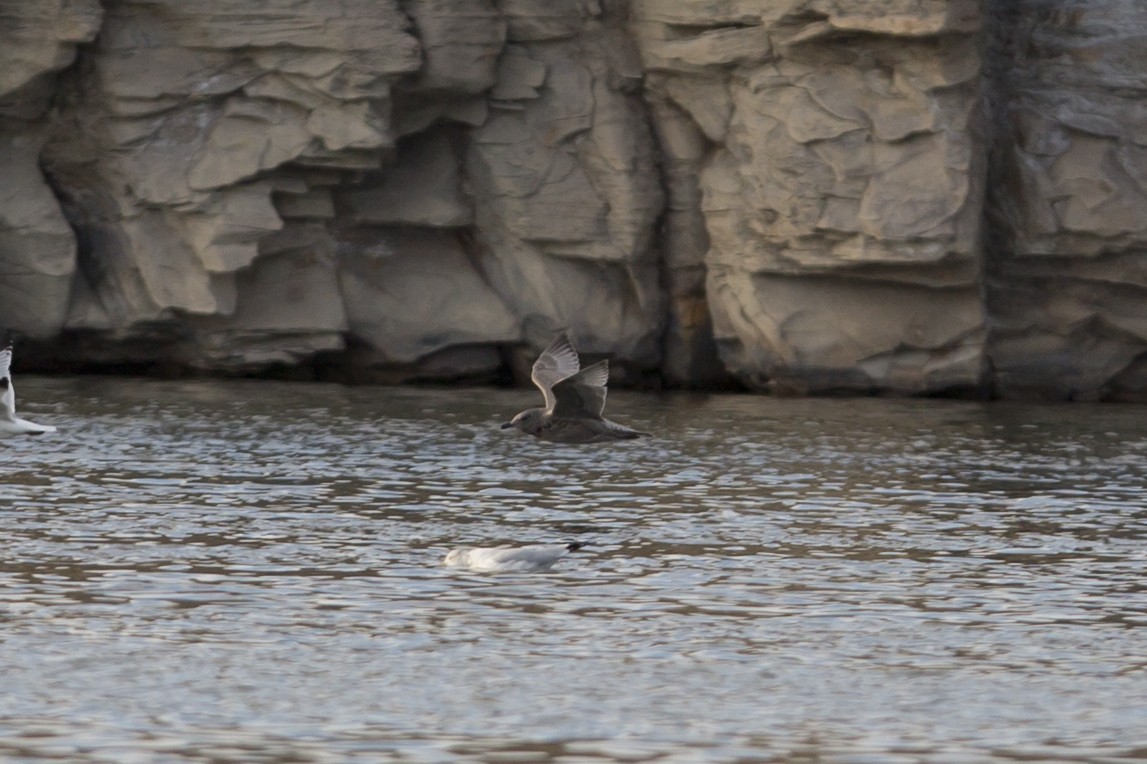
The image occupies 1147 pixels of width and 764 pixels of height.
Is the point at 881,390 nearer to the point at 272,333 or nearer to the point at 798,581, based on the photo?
the point at 272,333

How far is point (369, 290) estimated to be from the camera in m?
20.7

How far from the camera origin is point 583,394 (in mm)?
14219

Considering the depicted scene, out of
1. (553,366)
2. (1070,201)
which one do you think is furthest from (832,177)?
(553,366)

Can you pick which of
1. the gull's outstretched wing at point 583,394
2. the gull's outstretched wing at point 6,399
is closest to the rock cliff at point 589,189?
the gull's outstretched wing at point 6,399

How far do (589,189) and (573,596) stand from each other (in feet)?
36.1

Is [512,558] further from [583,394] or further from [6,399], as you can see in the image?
[6,399]

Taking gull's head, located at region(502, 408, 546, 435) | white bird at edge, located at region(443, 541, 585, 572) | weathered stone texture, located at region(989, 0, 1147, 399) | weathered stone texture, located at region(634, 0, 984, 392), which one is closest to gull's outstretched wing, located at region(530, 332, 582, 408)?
gull's head, located at region(502, 408, 546, 435)

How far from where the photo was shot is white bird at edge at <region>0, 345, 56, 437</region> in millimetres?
14891

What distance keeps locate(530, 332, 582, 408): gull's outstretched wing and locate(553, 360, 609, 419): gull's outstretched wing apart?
0.08m

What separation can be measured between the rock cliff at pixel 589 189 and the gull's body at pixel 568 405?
15.8ft

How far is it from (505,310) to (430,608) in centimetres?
1152

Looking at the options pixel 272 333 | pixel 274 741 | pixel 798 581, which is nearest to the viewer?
pixel 274 741

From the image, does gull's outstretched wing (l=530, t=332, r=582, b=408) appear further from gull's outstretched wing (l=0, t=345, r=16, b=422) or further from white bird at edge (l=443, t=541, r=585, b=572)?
white bird at edge (l=443, t=541, r=585, b=572)

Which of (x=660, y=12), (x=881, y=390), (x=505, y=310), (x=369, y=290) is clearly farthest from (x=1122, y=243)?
(x=369, y=290)
